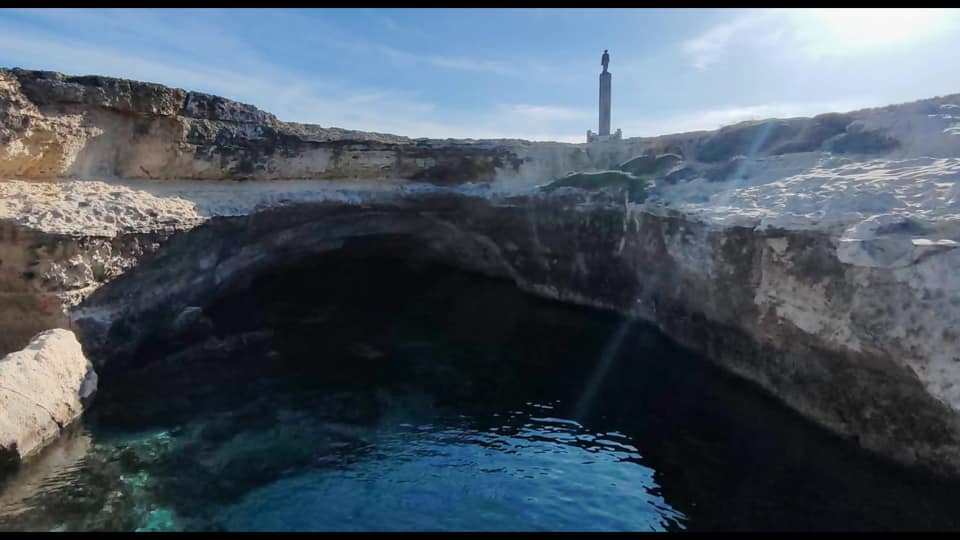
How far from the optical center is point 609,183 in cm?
1812

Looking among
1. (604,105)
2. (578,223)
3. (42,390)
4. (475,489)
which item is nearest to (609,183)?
(578,223)

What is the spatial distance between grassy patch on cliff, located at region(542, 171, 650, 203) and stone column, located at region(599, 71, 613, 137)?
8.25 meters

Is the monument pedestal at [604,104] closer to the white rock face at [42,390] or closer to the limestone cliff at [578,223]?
the limestone cliff at [578,223]

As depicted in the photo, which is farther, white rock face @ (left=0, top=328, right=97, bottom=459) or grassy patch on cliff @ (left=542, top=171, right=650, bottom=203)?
grassy patch on cliff @ (left=542, top=171, right=650, bottom=203)

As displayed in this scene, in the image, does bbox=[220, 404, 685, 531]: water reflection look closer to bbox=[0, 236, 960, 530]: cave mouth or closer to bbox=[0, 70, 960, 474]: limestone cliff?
bbox=[0, 236, 960, 530]: cave mouth

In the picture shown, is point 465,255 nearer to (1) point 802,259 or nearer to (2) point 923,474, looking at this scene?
(1) point 802,259

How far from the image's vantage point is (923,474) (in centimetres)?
831

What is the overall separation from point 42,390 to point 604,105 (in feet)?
76.2

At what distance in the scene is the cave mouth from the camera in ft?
26.7

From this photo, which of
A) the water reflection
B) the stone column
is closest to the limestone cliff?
the water reflection

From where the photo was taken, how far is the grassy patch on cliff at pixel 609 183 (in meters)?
17.1

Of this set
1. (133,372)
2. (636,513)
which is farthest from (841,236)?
(133,372)

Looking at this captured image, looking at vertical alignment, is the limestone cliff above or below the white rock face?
above

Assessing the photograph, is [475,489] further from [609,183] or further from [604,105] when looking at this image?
[604,105]
